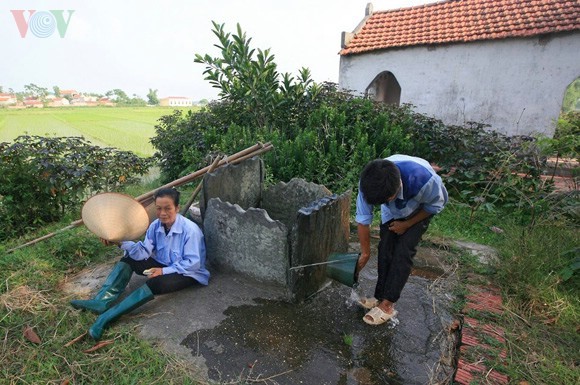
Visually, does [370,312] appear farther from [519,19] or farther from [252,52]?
[519,19]

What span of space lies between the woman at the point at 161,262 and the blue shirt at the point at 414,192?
59.8 inches

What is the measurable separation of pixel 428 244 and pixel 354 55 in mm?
9111

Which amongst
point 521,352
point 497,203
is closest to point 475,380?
point 521,352

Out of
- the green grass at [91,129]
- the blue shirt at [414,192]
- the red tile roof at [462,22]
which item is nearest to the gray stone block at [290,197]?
the blue shirt at [414,192]

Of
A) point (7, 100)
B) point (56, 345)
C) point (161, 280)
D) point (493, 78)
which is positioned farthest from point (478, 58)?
point (7, 100)

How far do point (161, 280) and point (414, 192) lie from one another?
6.96 ft

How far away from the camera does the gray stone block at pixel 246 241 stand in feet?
9.65

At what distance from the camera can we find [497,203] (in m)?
5.18

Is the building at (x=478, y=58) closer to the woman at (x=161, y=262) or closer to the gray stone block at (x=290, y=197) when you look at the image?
the gray stone block at (x=290, y=197)

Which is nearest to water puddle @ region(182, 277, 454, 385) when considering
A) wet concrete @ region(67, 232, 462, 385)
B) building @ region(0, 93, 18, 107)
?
wet concrete @ region(67, 232, 462, 385)

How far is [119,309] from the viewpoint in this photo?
8.54 feet

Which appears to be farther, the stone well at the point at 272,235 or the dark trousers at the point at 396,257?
the stone well at the point at 272,235

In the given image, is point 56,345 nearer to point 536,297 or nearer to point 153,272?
point 153,272

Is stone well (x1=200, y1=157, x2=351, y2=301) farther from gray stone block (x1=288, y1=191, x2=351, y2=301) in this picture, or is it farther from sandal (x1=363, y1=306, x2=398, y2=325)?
sandal (x1=363, y1=306, x2=398, y2=325)
